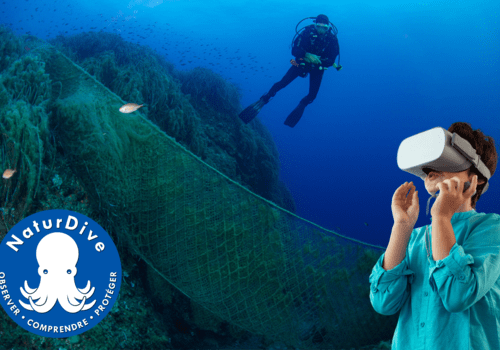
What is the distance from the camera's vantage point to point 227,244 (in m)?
2.04

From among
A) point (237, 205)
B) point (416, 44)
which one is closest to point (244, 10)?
point (416, 44)

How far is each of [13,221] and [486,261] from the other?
2908 mm

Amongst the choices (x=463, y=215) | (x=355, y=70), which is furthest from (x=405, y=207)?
(x=355, y=70)

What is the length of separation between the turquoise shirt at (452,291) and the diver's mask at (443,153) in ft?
0.40

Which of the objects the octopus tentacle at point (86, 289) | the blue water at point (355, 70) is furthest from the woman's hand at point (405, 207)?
the blue water at point (355, 70)

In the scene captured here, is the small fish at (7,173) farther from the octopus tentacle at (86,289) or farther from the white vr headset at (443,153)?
the white vr headset at (443,153)

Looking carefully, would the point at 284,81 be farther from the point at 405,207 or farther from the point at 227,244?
the point at 405,207

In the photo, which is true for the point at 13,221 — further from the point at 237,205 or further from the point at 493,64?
the point at 493,64

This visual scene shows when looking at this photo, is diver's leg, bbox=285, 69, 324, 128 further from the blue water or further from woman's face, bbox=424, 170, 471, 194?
the blue water

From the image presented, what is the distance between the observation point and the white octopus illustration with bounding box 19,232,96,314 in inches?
78.3

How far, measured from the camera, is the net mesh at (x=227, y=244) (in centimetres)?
203

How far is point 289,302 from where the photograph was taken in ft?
6.67

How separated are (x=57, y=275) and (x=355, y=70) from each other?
147 ft

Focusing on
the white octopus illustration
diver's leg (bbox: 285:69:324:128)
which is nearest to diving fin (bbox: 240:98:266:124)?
diver's leg (bbox: 285:69:324:128)
